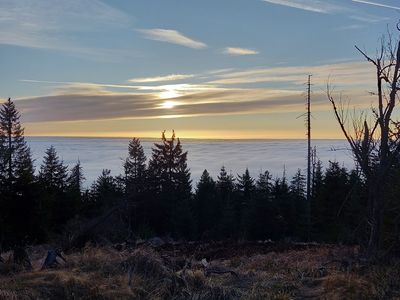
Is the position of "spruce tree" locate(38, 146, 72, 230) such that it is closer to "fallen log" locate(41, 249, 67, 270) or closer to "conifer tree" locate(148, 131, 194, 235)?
"conifer tree" locate(148, 131, 194, 235)

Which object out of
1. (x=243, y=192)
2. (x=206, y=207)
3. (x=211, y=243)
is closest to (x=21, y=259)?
(x=211, y=243)

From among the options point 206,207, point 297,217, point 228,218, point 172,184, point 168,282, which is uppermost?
point 168,282

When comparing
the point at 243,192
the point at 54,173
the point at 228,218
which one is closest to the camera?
the point at 228,218

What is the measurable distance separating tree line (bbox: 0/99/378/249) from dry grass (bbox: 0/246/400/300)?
2418cm

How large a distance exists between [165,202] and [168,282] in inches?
1435

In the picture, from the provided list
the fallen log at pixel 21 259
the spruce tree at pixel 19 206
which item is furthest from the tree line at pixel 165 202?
the fallen log at pixel 21 259

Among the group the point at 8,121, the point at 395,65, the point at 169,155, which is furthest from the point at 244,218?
the point at 395,65

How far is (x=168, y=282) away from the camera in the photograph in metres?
6.46

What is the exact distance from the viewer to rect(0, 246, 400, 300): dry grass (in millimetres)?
5918

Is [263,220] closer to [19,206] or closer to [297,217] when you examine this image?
[297,217]

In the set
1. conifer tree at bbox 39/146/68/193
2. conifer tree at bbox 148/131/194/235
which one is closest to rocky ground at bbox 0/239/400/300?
conifer tree at bbox 148/131/194/235

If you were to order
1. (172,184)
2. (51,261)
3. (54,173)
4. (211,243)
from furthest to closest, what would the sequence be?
(172,184)
(54,173)
(211,243)
(51,261)

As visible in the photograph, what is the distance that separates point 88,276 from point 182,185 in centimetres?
3943

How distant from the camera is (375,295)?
19.8 ft
